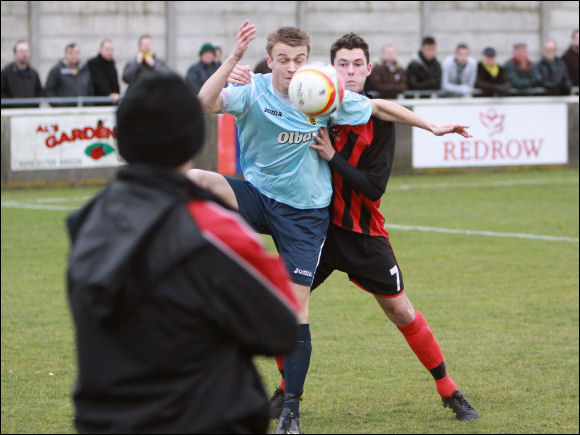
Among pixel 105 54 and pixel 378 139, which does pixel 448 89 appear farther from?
pixel 378 139

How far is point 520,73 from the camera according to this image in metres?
21.8

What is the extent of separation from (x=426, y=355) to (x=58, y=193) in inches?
465

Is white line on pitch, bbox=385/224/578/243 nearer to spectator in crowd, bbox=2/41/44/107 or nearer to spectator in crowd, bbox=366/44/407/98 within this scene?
spectator in crowd, bbox=366/44/407/98

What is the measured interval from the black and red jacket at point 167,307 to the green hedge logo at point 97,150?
15101 mm

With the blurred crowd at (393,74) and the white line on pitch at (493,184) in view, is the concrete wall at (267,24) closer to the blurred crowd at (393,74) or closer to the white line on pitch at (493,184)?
the blurred crowd at (393,74)

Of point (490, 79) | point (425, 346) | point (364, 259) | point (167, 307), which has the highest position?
point (490, 79)

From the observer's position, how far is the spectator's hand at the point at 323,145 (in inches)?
220

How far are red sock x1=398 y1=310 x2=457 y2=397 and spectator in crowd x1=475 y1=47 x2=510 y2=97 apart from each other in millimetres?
15257

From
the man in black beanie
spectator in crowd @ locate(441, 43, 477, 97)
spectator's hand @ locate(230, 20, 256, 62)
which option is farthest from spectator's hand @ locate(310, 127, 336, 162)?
spectator in crowd @ locate(441, 43, 477, 97)

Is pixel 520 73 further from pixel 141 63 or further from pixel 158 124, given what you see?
pixel 158 124

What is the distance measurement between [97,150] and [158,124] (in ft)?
49.9

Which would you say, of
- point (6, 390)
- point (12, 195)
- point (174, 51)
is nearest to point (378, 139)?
point (6, 390)

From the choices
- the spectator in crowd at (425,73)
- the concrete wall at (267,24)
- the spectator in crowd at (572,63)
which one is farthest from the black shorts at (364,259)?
the concrete wall at (267,24)

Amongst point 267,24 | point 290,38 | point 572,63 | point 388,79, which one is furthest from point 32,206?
point 572,63
